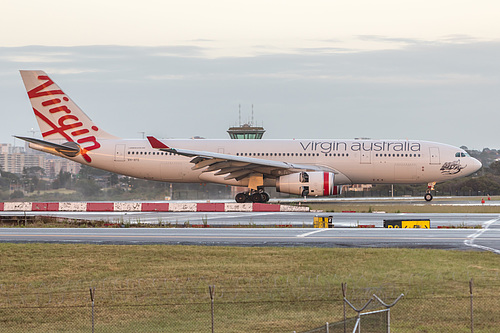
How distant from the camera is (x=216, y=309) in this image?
17281 millimetres

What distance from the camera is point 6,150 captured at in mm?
107938

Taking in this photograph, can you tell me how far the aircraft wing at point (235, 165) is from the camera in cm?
4425

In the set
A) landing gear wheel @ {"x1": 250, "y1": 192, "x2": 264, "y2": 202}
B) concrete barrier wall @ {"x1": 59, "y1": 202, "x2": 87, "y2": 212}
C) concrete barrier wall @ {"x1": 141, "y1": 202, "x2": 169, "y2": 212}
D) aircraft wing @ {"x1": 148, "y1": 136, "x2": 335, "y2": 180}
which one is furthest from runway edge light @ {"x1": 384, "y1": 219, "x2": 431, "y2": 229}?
concrete barrier wall @ {"x1": 59, "y1": 202, "x2": 87, "y2": 212}

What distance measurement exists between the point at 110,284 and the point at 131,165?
3140 centimetres

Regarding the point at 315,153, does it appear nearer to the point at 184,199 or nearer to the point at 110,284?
the point at 184,199

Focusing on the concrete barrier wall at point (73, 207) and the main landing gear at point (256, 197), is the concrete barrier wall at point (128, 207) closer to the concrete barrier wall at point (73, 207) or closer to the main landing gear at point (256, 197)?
the concrete barrier wall at point (73, 207)

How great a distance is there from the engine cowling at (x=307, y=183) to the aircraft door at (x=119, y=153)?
1260 cm

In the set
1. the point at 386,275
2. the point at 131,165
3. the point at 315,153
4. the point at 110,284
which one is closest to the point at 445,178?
the point at 315,153

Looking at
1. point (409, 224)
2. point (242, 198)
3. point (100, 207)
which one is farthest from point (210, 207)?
point (409, 224)

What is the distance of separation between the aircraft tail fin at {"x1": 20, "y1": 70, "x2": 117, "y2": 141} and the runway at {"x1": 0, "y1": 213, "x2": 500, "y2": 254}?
58.3 feet

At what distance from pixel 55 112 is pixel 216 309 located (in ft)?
121

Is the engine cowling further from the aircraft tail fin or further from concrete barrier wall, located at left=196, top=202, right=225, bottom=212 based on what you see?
the aircraft tail fin

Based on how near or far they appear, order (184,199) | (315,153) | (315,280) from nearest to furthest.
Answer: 1. (315,280)
2. (315,153)
3. (184,199)

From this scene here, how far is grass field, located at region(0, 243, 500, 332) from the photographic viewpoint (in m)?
16.2
